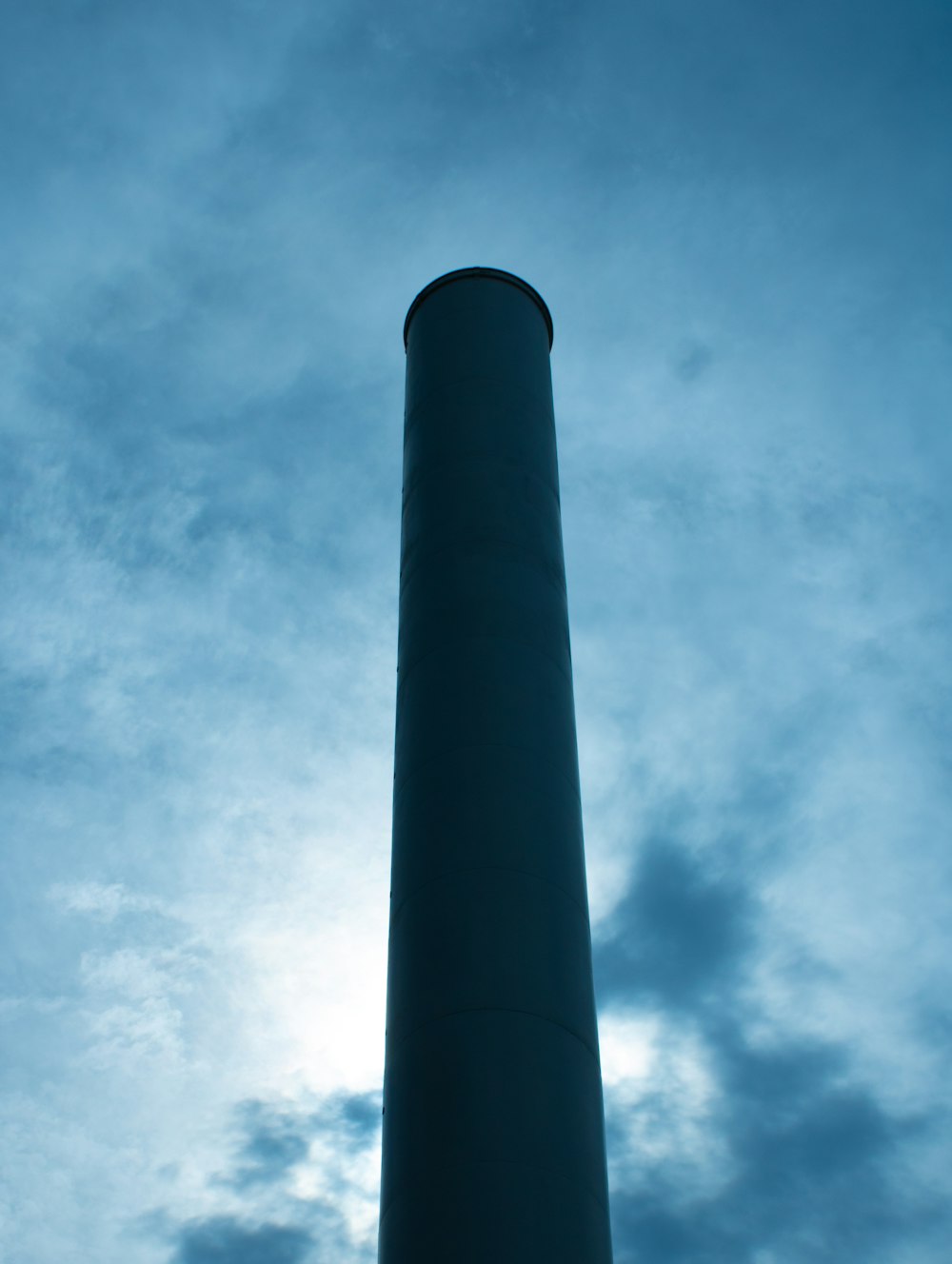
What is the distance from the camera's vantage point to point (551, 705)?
69.1 ft

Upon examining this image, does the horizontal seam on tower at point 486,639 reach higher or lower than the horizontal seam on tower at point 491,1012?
higher

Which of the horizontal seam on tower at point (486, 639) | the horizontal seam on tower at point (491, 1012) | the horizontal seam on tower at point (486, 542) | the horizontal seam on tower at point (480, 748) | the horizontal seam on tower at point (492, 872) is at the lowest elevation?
the horizontal seam on tower at point (491, 1012)

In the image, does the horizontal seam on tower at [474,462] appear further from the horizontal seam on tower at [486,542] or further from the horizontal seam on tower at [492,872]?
the horizontal seam on tower at [492,872]

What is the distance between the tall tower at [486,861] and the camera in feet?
51.8

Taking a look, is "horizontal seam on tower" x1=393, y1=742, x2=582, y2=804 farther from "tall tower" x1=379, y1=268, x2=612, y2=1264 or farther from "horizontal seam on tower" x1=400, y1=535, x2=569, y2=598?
"horizontal seam on tower" x1=400, y1=535, x2=569, y2=598

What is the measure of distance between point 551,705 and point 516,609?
205cm

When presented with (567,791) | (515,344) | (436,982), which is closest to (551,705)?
(567,791)

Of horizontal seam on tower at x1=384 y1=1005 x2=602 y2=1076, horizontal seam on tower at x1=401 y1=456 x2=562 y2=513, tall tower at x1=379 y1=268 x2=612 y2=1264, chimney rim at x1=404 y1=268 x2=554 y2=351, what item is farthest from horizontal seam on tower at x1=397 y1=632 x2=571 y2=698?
chimney rim at x1=404 y1=268 x2=554 y2=351

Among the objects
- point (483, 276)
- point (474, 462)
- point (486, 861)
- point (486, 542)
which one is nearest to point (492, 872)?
point (486, 861)

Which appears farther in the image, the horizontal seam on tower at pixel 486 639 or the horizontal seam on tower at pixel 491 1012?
the horizontal seam on tower at pixel 486 639

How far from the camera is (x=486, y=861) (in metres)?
18.6

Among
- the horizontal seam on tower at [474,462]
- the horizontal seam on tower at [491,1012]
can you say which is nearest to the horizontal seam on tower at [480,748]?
the horizontal seam on tower at [491,1012]

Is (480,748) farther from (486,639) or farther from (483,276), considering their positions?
(483,276)

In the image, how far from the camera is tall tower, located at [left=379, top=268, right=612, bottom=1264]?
15797mm
